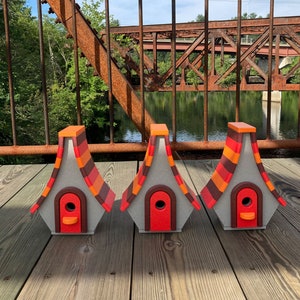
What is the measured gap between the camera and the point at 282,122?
29484 mm

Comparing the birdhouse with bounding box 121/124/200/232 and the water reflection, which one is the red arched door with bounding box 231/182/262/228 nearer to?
the birdhouse with bounding box 121/124/200/232

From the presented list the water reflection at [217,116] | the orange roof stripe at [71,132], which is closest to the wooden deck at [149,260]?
the orange roof stripe at [71,132]

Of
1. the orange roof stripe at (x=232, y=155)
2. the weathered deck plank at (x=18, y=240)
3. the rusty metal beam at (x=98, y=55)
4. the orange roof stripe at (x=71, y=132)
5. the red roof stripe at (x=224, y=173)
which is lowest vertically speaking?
the weathered deck plank at (x=18, y=240)

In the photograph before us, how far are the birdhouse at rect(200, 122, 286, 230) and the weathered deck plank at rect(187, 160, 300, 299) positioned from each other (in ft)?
0.16

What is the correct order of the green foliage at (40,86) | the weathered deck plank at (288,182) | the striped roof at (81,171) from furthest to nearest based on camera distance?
the green foliage at (40,86), the weathered deck plank at (288,182), the striped roof at (81,171)

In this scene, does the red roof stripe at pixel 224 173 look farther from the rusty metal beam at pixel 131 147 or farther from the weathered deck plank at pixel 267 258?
the rusty metal beam at pixel 131 147

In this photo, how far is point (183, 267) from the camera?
117cm

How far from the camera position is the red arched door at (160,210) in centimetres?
142

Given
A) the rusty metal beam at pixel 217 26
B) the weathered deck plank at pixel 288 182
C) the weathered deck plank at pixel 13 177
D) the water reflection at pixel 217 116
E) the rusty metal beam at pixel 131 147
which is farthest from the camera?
the water reflection at pixel 217 116

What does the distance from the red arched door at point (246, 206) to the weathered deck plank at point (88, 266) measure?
1.26ft

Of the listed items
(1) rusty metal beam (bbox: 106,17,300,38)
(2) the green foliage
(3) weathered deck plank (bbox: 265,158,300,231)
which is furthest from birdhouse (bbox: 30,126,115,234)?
(1) rusty metal beam (bbox: 106,17,300,38)

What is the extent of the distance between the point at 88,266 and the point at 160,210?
347 millimetres

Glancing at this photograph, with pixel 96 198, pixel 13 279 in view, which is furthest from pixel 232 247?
pixel 13 279

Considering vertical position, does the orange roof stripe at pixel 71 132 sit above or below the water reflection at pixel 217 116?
above
